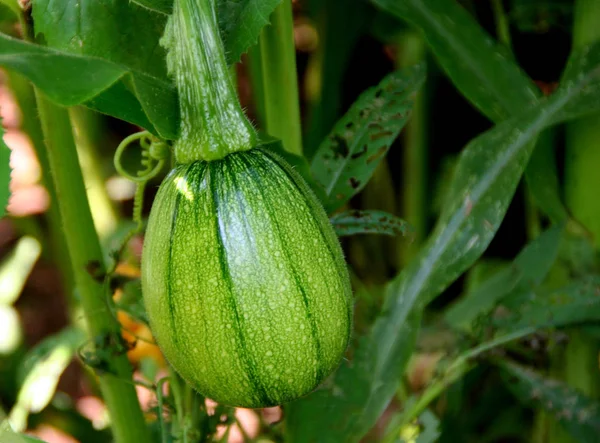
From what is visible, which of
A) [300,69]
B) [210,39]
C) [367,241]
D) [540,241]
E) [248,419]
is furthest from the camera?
[300,69]

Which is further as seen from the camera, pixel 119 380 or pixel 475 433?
pixel 475 433

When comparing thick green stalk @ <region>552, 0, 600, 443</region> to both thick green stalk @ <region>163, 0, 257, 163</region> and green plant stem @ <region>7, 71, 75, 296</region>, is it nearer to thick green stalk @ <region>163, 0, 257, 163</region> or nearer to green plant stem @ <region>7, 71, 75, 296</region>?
thick green stalk @ <region>163, 0, 257, 163</region>

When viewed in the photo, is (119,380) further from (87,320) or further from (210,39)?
(210,39)

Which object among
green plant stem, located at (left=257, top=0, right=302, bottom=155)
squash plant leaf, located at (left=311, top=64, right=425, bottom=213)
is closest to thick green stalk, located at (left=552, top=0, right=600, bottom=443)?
squash plant leaf, located at (left=311, top=64, right=425, bottom=213)

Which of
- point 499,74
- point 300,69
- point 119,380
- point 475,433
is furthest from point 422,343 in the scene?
point 300,69

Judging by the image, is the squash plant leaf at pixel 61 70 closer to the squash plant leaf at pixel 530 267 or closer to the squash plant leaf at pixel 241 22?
the squash plant leaf at pixel 241 22

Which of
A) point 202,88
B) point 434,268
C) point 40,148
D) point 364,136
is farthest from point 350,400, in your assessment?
point 40,148

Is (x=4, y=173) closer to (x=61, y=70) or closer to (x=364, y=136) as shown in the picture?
(x=61, y=70)
